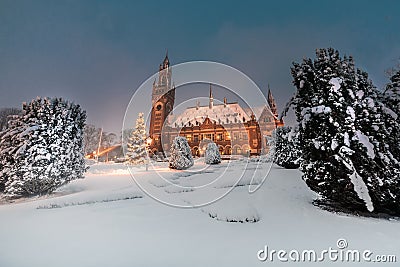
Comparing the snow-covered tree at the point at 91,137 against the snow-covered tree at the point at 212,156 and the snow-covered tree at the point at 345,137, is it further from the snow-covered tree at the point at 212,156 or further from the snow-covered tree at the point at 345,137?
the snow-covered tree at the point at 345,137

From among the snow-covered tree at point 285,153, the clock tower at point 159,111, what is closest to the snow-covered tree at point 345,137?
the snow-covered tree at point 285,153

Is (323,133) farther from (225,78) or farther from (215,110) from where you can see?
(215,110)

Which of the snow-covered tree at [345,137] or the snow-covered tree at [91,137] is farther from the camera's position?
the snow-covered tree at [91,137]

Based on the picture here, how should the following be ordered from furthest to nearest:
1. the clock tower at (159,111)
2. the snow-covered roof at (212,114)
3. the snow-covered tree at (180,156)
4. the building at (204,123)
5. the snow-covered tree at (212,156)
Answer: the snow-covered roof at (212,114) < the building at (204,123) < the clock tower at (159,111) < the snow-covered tree at (212,156) < the snow-covered tree at (180,156)

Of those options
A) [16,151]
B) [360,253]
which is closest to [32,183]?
[16,151]

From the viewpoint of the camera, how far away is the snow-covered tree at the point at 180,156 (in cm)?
1269

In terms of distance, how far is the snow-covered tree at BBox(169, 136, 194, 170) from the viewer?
12688 millimetres

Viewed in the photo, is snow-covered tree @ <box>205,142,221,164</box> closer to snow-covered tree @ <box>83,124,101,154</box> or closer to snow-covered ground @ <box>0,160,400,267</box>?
snow-covered ground @ <box>0,160,400,267</box>

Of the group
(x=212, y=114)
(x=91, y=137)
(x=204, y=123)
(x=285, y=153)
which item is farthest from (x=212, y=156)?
(x=91, y=137)

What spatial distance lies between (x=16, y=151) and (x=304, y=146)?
317 inches

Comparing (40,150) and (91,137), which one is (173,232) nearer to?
(40,150)

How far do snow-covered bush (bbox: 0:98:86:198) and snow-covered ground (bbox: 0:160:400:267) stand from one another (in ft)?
4.60

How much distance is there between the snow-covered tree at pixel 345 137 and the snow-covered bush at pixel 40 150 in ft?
23.0

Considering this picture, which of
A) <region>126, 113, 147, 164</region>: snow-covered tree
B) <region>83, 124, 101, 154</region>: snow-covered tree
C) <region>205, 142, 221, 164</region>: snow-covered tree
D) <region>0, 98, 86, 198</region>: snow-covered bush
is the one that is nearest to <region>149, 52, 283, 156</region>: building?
<region>83, 124, 101, 154</region>: snow-covered tree
